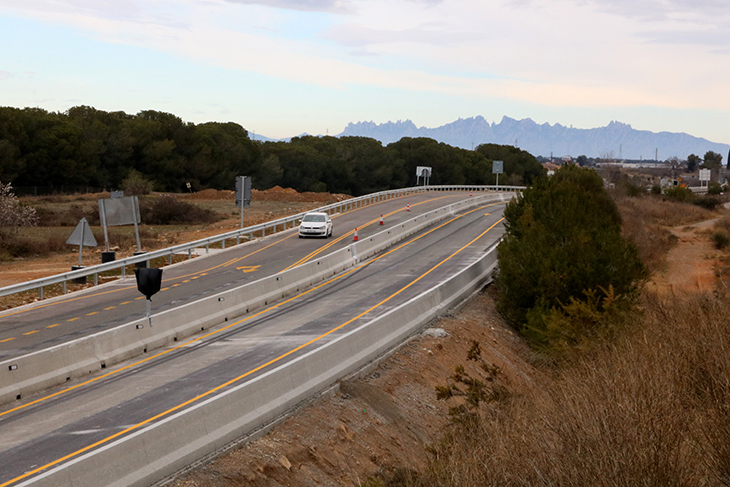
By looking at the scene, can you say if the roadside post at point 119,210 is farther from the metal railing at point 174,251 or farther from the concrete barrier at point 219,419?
the concrete barrier at point 219,419

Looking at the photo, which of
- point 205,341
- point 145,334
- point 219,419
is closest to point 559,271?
point 205,341

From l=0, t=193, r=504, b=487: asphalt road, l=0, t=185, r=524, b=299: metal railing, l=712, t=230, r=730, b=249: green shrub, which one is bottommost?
l=712, t=230, r=730, b=249: green shrub

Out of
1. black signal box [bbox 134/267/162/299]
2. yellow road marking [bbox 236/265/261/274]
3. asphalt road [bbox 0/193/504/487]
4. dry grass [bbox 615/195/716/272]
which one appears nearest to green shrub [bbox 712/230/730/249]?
dry grass [bbox 615/195/716/272]

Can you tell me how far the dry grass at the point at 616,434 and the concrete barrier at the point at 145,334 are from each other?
29.1 feet

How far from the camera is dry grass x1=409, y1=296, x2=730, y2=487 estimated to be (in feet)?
26.6

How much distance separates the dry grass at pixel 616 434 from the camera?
26.6 feet

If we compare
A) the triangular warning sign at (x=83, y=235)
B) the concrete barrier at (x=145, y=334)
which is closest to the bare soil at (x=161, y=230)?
the triangular warning sign at (x=83, y=235)

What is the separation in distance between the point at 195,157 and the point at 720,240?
59373 millimetres

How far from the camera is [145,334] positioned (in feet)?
61.6

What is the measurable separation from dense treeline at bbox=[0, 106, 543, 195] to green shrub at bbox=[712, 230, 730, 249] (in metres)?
18.4

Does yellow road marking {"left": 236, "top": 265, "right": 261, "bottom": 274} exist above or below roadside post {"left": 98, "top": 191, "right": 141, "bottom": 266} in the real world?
below

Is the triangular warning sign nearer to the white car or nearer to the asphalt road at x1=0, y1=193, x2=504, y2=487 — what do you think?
the asphalt road at x1=0, y1=193, x2=504, y2=487

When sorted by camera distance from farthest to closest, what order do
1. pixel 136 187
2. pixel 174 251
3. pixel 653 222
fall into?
pixel 653 222
pixel 136 187
pixel 174 251

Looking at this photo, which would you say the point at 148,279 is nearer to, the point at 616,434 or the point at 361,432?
the point at 361,432
